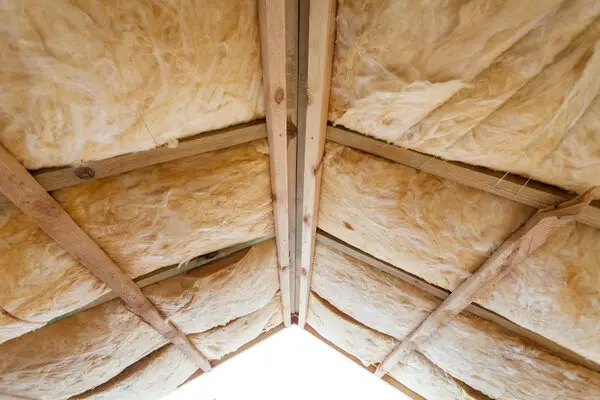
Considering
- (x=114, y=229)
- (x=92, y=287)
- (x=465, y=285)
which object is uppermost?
(x=114, y=229)

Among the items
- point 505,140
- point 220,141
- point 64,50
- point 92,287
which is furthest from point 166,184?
point 505,140

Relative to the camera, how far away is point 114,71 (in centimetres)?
68

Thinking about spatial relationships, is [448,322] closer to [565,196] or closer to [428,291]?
[428,291]

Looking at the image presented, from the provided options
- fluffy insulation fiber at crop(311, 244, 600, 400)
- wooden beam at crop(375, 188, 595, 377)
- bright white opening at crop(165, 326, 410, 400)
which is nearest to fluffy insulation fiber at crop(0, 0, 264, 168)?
wooden beam at crop(375, 188, 595, 377)

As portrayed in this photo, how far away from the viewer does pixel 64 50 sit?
604 mm

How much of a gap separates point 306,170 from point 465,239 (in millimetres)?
759

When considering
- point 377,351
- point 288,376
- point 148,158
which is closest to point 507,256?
point 148,158

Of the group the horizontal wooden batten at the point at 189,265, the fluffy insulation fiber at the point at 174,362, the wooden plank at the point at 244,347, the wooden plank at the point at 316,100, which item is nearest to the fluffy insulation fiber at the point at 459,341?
the wooden plank at the point at 316,100

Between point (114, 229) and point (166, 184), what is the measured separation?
286 millimetres

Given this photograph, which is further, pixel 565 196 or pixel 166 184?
pixel 166 184

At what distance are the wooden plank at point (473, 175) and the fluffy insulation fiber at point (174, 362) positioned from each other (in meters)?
1.77

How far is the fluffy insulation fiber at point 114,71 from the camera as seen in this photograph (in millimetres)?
578

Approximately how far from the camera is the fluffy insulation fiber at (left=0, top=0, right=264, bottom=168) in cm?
58

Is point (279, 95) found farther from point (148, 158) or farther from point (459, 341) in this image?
point (459, 341)
